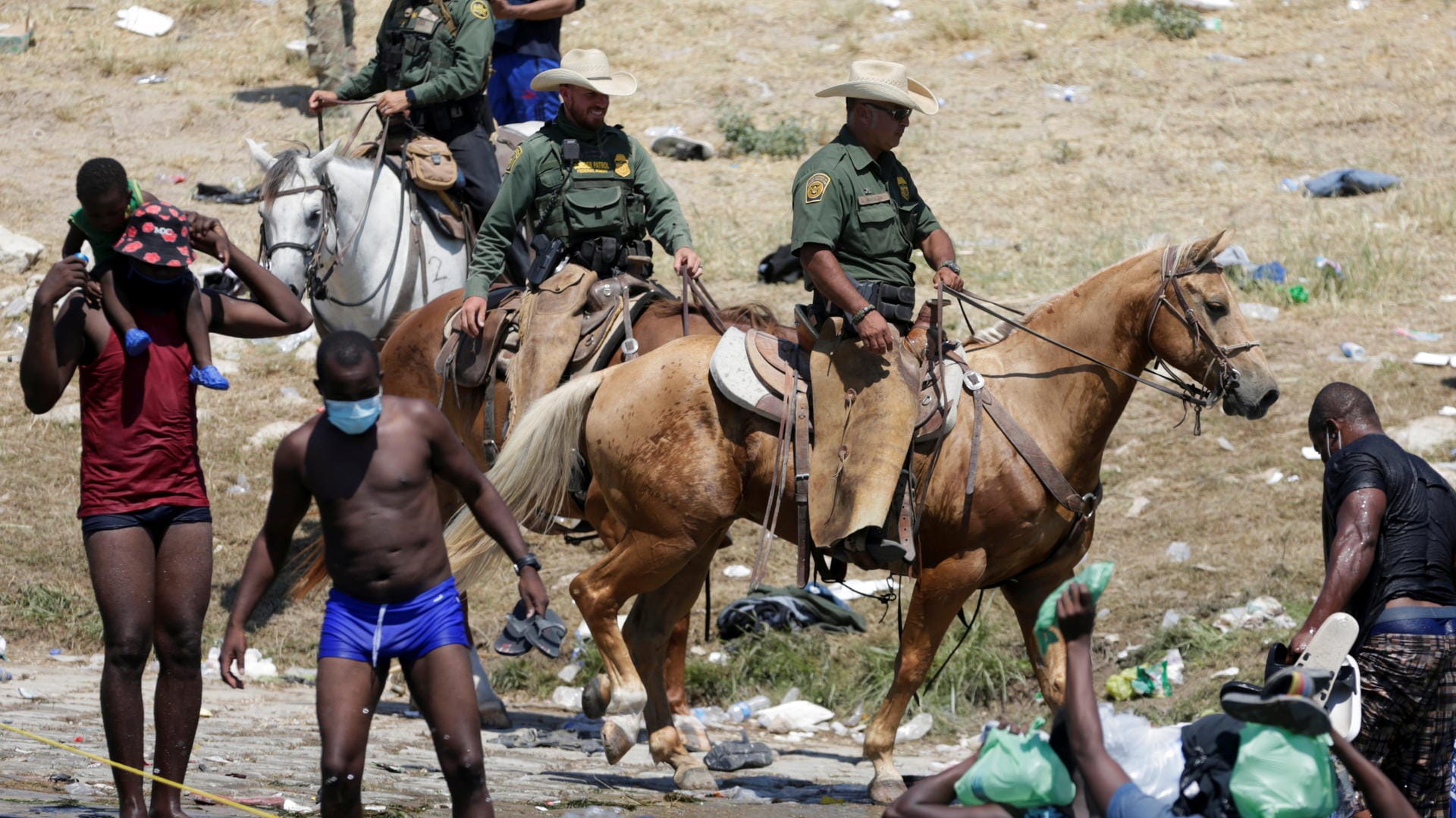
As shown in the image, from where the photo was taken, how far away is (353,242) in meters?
9.98

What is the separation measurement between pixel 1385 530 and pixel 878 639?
458 cm

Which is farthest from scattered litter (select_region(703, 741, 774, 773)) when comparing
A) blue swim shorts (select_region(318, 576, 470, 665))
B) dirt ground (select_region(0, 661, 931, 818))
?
blue swim shorts (select_region(318, 576, 470, 665))

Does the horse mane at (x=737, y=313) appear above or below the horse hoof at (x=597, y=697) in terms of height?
above

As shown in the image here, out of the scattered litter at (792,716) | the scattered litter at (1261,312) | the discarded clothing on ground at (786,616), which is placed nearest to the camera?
the scattered litter at (792,716)

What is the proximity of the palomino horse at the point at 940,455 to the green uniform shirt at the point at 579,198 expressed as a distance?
1.20 metres

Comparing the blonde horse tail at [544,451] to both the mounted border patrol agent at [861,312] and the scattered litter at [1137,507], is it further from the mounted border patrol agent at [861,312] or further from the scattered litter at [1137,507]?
the scattered litter at [1137,507]

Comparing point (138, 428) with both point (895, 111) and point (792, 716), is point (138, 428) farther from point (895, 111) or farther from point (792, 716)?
point (792, 716)

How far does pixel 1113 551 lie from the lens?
10.8m

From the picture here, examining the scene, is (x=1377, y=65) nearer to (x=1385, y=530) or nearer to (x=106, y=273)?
(x=1385, y=530)

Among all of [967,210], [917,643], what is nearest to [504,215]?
[917,643]

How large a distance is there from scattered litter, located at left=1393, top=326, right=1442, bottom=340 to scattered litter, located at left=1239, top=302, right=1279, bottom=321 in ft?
2.97

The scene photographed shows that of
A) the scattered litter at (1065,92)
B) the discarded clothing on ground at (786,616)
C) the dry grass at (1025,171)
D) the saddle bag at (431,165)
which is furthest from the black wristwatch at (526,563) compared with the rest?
the scattered litter at (1065,92)

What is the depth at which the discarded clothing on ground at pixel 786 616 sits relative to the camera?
1018cm

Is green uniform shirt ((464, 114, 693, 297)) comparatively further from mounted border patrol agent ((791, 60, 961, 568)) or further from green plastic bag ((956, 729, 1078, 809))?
green plastic bag ((956, 729, 1078, 809))
